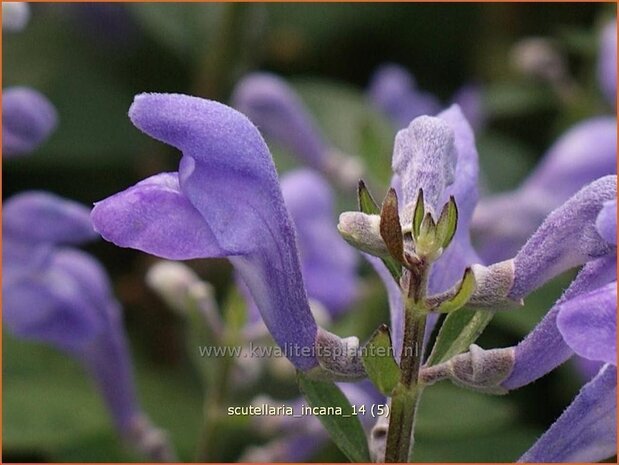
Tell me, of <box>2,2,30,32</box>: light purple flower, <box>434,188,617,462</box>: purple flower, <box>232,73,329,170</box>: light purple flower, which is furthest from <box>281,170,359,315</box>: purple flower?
<box>434,188,617,462</box>: purple flower

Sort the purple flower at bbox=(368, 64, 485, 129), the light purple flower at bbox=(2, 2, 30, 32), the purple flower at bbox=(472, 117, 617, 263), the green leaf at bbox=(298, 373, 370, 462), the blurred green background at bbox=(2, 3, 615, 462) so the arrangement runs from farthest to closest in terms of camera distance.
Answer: the purple flower at bbox=(368, 64, 485, 129) → the purple flower at bbox=(472, 117, 617, 263) → the blurred green background at bbox=(2, 3, 615, 462) → the light purple flower at bbox=(2, 2, 30, 32) → the green leaf at bbox=(298, 373, 370, 462)

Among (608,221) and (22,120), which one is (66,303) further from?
(608,221)

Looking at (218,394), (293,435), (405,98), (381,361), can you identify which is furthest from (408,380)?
(405,98)

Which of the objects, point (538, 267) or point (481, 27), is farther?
point (481, 27)

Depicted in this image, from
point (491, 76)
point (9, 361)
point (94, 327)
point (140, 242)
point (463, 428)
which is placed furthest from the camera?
point (491, 76)

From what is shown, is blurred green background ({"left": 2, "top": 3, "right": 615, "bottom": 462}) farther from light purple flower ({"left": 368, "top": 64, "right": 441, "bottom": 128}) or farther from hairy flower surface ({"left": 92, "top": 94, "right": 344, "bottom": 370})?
hairy flower surface ({"left": 92, "top": 94, "right": 344, "bottom": 370})

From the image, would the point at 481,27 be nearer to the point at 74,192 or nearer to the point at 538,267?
the point at 74,192

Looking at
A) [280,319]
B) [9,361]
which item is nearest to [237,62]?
[9,361]
